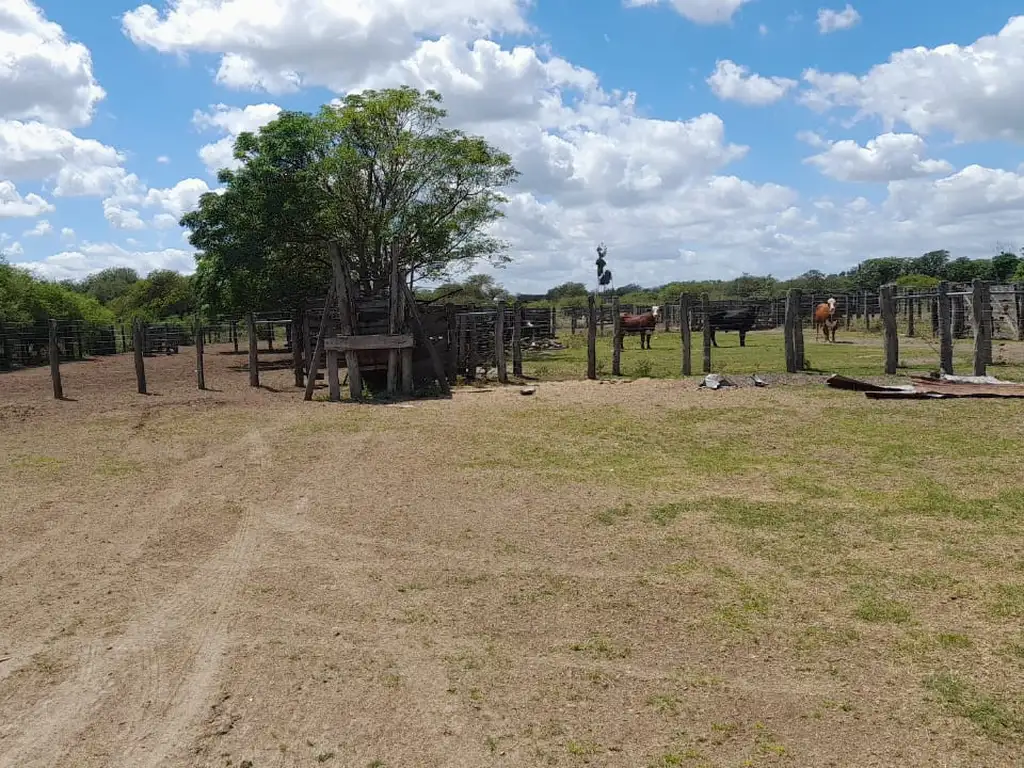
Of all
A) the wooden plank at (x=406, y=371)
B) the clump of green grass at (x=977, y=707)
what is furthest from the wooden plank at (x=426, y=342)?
the clump of green grass at (x=977, y=707)

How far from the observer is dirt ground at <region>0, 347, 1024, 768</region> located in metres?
3.53

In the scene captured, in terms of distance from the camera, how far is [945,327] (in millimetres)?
15477

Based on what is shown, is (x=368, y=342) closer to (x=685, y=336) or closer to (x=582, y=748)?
(x=685, y=336)

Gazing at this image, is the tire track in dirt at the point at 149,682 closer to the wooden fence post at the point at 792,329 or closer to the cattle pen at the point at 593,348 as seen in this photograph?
the cattle pen at the point at 593,348

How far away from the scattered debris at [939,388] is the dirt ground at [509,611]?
3445 mm

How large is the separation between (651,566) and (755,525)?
135 cm

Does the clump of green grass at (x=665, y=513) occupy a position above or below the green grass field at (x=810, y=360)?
below

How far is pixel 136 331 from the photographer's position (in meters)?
17.2

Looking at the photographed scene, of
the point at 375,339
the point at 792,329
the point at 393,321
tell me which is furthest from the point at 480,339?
the point at 792,329

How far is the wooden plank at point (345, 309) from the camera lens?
1530 cm

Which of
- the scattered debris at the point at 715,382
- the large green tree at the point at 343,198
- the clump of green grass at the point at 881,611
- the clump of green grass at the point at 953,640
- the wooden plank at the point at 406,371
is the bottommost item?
the clump of green grass at the point at 953,640

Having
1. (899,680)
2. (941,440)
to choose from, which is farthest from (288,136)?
(899,680)

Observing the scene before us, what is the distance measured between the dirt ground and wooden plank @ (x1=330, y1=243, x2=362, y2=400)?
584 cm

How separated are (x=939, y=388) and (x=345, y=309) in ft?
35.8
